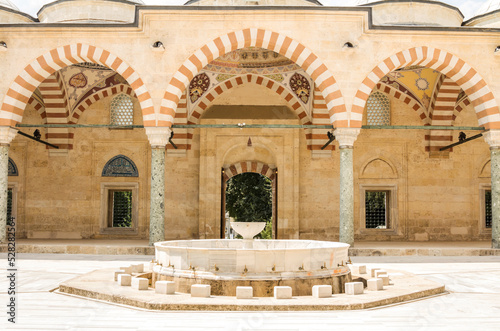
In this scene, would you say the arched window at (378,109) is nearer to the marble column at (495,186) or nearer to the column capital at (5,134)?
the marble column at (495,186)

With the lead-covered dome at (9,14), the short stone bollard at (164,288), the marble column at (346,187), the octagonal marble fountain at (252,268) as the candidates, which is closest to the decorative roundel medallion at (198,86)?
the marble column at (346,187)

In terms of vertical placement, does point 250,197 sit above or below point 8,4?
below

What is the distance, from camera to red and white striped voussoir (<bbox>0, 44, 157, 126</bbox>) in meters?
9.66

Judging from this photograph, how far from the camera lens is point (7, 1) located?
44.5ft

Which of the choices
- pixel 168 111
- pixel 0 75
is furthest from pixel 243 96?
pixel 0 75

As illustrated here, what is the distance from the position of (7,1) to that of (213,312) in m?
12.1

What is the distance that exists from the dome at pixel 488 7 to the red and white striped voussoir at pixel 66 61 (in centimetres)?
907

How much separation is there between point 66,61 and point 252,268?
21.5ft

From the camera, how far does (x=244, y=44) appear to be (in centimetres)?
984

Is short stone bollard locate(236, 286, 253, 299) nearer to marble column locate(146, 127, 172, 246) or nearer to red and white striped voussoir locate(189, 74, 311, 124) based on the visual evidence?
marble column locate(146, 127, 172, 246)

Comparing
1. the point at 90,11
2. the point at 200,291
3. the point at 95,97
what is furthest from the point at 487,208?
the point at 200,291

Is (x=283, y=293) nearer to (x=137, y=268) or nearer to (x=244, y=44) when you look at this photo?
(x=137, y=268)

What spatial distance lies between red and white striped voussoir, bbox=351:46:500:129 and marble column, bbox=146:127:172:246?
11.3ft

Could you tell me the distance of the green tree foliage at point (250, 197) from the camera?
19688 mm
